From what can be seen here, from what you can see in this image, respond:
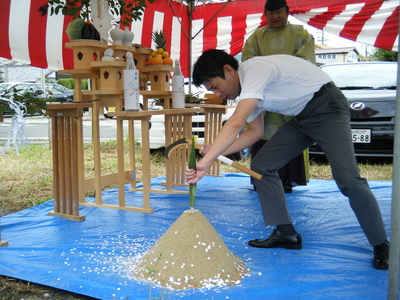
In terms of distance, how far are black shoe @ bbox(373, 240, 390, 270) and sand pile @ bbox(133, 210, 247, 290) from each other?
24.9 inches

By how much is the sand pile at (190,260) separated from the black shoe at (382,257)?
63 centimetres

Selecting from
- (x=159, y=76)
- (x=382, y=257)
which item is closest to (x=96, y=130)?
(x=159, y=76)

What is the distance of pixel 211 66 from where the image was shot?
208 cm

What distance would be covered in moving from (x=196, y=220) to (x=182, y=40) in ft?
14.0

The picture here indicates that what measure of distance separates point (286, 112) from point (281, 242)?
702mm

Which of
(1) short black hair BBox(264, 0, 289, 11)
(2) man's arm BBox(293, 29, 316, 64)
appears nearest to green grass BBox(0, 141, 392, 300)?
(2) man's arm BBox(293, 29, 316, 64)

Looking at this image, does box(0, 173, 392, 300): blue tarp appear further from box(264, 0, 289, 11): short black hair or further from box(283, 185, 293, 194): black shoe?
box(264, 0, 289, 11): short black hair

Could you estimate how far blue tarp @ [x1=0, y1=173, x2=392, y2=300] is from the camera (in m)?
1.92

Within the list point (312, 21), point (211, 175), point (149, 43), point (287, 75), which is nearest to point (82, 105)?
point (287, 75)

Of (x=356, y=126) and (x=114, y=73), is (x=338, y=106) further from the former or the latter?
(x=356, y=126)

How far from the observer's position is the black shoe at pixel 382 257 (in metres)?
2.12

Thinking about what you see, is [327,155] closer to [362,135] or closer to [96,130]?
[96,130]

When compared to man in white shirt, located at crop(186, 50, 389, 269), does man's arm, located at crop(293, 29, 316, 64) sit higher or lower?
higher

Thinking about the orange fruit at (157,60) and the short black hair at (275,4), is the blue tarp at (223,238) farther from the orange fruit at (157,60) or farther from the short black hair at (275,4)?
the short black hair at (275,4)
